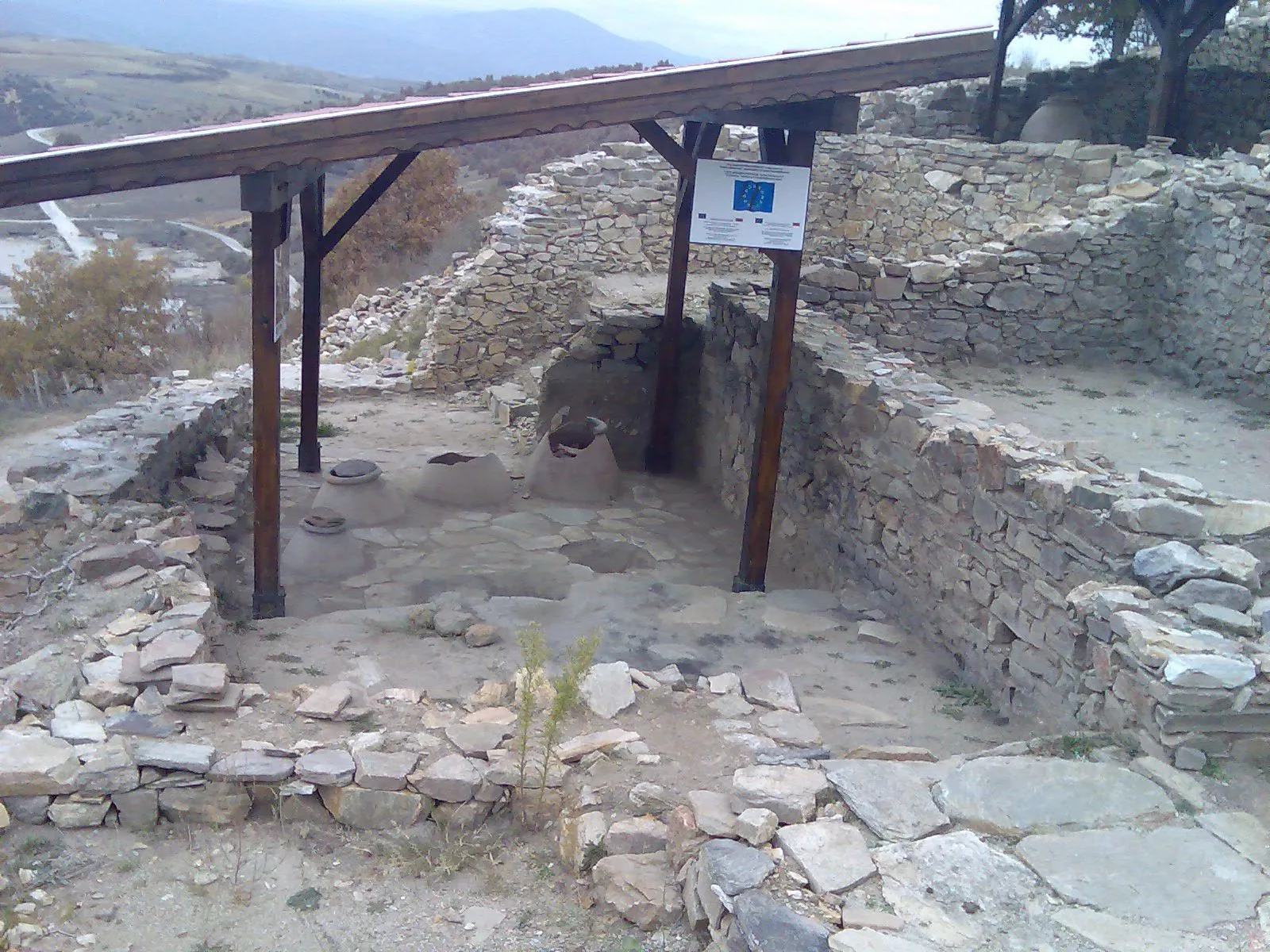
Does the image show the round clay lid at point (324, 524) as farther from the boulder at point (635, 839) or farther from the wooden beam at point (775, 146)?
the boulder at point (635, 839)

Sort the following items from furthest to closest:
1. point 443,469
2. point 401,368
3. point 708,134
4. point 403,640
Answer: point 401,368
point 443,469
point 708,134
point 403,640

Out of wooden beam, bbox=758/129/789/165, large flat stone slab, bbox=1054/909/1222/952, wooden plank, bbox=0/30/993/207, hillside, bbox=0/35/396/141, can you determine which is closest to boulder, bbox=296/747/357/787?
large flat stone slab, bbox=1054/909/1222/952

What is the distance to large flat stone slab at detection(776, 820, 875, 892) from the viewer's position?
332cm

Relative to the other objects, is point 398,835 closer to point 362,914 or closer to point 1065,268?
point 362,914

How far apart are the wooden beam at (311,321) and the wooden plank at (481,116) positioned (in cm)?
309

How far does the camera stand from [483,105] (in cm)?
584

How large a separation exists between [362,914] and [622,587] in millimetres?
3839

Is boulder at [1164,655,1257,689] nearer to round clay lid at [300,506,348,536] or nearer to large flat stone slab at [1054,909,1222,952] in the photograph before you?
large flat stone slab at [1054,909,1222,952]

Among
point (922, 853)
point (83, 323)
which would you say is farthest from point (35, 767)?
point (83, 323)

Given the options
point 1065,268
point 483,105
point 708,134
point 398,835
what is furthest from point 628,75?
point 1065,268

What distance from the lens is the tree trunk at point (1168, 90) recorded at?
48.3ft

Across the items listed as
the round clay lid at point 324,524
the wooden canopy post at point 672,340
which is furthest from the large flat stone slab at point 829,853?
the wooden canopy post at point 672,340

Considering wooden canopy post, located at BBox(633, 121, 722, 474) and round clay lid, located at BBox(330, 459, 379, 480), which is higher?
wooden canopy post, located at BBox(633, 121, 722, 474)

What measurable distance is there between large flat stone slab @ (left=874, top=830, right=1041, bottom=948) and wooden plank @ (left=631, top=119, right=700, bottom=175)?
4.59m
